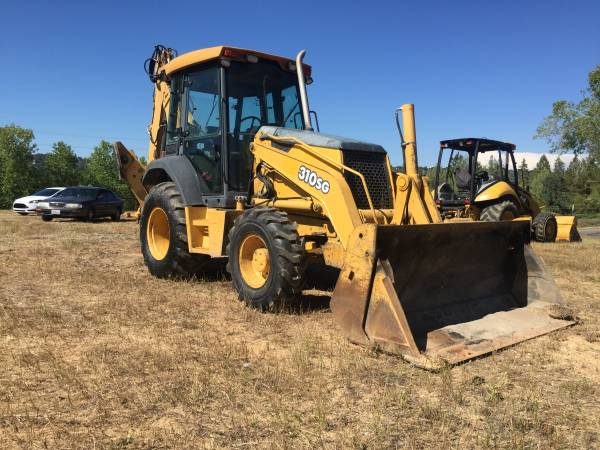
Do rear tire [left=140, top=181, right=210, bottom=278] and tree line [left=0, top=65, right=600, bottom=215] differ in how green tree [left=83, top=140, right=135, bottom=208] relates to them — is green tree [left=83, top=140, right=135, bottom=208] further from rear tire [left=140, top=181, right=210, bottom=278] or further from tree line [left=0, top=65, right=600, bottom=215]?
rear tire [left=140, top=181, right=210, bottom=278]

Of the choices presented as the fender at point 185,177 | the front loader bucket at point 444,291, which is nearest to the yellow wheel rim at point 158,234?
the fender at point 185,177

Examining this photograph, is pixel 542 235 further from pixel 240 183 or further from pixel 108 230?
pixel 108 230

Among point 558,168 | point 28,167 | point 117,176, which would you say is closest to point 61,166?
point 28,167

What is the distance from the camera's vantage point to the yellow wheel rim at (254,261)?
591 centimetres

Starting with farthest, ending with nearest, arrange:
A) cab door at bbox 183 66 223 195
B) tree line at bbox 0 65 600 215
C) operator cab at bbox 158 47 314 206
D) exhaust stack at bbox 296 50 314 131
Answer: tree line at bbox 0 65 600 215 → cab door at bbox 183 66 223 195 → operator cab at bbox 158 47 314 206 → exhaust stack at bbox 296 50 314 131

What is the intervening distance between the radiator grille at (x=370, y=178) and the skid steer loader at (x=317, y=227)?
0.05ft

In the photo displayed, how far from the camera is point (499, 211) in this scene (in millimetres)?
13336

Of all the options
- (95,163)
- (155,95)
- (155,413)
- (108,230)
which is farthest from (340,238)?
(95,163)

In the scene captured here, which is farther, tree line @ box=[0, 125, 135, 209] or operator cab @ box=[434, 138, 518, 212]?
tree line @ box=[0, 125, 135, 209]

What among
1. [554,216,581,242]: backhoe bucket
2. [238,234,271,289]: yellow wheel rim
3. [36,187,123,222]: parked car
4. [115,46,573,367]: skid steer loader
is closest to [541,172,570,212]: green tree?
[554,216,581,242]: backhoe bucket

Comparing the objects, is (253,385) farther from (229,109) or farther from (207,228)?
(229,109)

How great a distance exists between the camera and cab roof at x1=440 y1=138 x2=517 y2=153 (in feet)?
45.3

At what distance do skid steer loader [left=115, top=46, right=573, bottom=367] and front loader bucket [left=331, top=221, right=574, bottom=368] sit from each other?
0.01 metres

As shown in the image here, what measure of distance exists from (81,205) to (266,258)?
16557 millimetres
